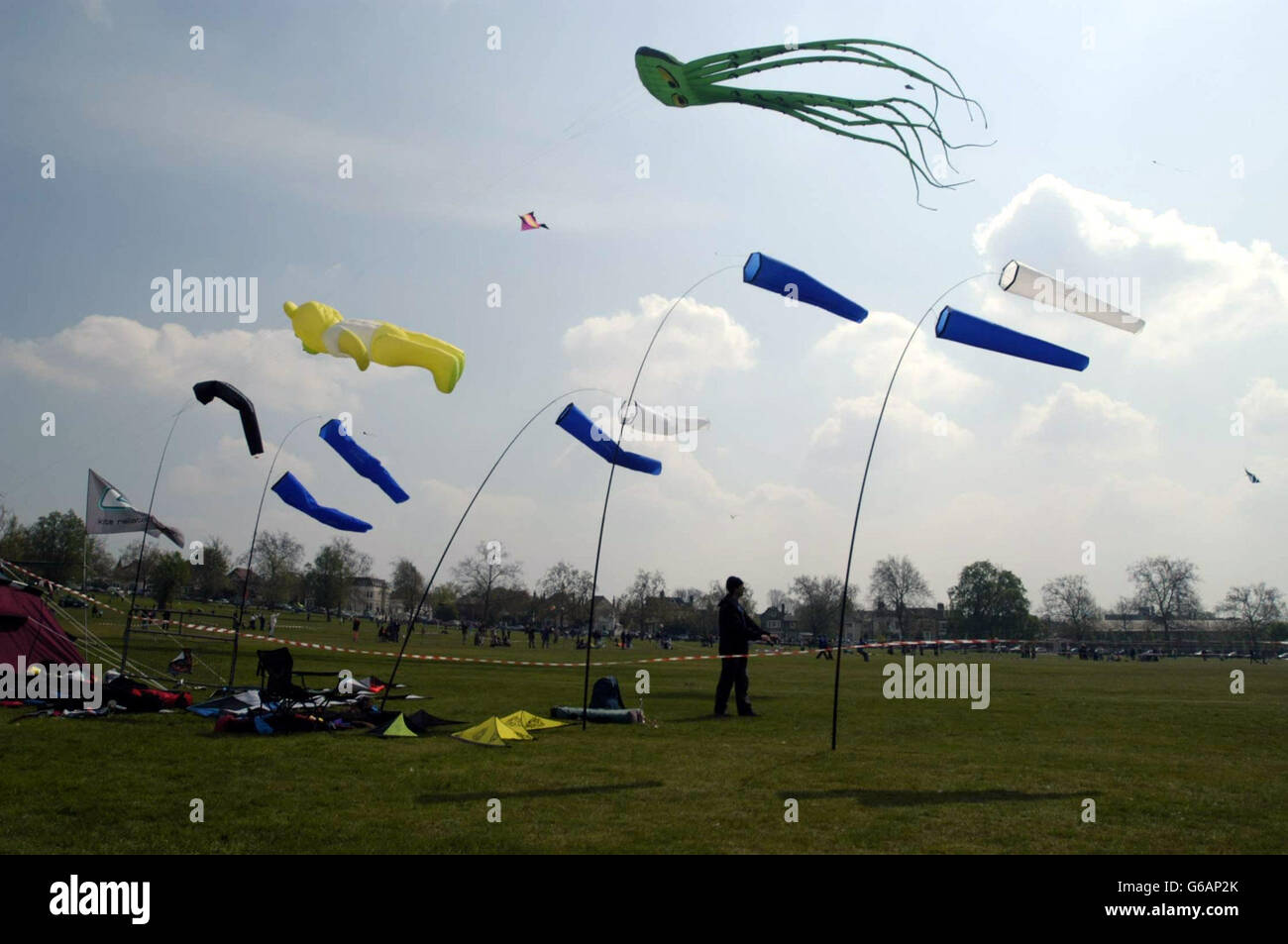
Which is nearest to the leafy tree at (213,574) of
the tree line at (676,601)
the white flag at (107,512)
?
the tree line at (676,601)

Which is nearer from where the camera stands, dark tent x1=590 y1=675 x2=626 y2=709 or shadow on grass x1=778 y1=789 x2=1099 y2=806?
shadow on grass x1=778 y1=789 x2=1099 y2=806

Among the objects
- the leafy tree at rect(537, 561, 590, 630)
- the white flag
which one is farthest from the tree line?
the white flag

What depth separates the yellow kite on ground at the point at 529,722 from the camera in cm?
1214

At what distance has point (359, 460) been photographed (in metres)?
20.7

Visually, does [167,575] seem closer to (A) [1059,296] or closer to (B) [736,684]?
(B) [736,684]

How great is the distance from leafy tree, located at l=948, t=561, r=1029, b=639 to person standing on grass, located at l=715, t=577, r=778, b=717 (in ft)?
398

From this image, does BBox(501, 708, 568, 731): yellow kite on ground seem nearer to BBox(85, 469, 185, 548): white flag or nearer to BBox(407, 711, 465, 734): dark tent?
BBox(407, 711, 465, 734): dark tent

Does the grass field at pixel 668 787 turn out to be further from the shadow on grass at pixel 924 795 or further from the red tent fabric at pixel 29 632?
the red tent fabric at pixel 29 632

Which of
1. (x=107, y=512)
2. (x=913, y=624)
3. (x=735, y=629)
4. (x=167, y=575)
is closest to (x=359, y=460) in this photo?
(x=107, y=512)

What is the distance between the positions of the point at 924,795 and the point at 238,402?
544 inches

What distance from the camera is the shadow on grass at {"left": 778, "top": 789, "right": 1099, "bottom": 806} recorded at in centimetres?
747

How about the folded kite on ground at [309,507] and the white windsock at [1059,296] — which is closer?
the white windsock at [1059,296]

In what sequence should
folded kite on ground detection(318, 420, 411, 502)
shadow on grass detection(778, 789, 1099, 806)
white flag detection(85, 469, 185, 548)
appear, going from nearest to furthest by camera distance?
shadow on grass detection(778, 789, 1099, 806) < folded kite on ground detection(318, 420, 411, 502) < white flag detection(85, 469, 185, 548)
